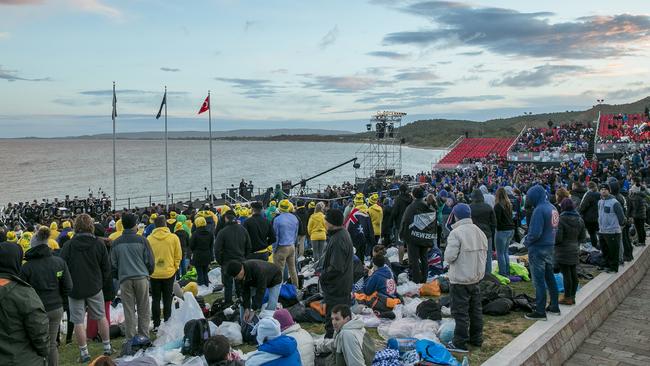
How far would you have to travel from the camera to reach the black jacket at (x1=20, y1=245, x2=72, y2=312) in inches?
230

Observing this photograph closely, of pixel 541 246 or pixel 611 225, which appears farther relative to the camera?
pixel 611 225

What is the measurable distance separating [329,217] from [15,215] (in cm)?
2418

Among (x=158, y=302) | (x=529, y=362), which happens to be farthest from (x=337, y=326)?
(x=158, y=302)

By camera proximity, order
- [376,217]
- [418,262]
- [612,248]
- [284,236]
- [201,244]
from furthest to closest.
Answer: [376,217]
[201,244]
[612,248]
[284,236]
[418,262]

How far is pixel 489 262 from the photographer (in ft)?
30.5

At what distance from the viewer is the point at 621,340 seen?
7719 millimetres

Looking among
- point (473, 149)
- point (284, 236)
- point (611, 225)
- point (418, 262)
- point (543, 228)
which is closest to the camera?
point (543, 228)

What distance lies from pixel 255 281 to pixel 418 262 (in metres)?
3.52

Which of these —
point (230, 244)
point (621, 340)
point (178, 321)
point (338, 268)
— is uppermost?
point (338, 268)

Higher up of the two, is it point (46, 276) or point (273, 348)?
point (46, 276)

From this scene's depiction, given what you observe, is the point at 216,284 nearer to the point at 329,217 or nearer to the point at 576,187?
the point at 329,217

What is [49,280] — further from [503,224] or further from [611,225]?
[611,225]

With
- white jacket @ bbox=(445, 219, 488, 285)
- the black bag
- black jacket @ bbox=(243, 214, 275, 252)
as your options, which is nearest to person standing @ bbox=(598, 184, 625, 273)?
the black bag

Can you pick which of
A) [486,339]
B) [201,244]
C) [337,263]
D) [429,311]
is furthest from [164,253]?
[486,339]
